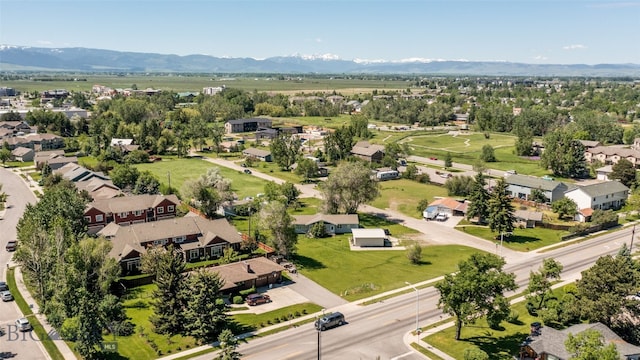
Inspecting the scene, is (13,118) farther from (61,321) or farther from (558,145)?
(558,145)

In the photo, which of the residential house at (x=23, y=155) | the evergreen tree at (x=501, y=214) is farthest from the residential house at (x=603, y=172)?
the residential house at (x=23, y=155)

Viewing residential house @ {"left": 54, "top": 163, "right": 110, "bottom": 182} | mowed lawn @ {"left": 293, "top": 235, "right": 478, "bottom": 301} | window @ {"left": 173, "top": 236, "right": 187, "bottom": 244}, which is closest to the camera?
mowed lawn @ {"left": 293, "top": 235, "right": 478, "bottom": 301}

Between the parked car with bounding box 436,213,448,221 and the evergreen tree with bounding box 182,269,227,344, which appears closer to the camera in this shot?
the evergreen tree with bounding box 182,269,227,344

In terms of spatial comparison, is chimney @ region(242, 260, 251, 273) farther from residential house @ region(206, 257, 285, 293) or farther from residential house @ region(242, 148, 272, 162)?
residential house @ region(242, 148, 272, 162)

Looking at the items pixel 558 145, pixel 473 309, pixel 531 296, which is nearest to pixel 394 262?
pixel 531 296

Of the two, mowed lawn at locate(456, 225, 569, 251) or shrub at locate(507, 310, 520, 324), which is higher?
shrub at locate(507, 310, 520, 324)

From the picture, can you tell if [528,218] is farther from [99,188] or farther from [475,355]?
[99,188]

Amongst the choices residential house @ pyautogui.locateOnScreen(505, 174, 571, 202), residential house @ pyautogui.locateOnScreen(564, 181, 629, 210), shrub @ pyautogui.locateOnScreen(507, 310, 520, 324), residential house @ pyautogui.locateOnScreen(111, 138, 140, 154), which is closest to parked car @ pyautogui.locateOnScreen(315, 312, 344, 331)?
shrub @ pyautogui.locateOnScreen(507, 310, 520, 324)

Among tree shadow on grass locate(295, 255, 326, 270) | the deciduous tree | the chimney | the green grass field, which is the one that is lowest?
tree shadow on grass locate(295, 255, 326, 270)

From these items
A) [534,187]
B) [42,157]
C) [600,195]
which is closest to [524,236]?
[600,195]
